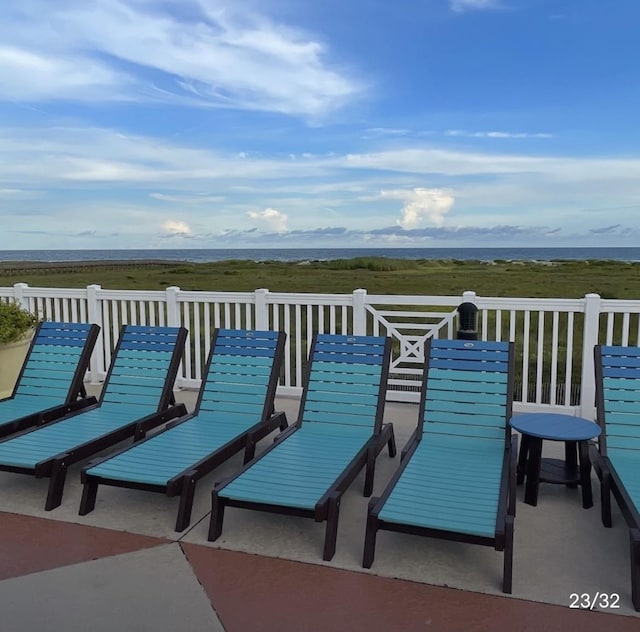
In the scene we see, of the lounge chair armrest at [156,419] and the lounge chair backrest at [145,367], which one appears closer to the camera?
the lounge chair armrest at [156,419]

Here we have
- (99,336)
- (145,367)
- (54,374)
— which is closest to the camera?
(145,367)

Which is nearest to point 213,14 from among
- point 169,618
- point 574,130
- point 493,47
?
point 493,47

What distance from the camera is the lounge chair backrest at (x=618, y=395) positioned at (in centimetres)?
394

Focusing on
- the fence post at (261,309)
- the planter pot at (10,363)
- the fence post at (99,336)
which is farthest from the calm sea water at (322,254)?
the planter pot at (10,363)

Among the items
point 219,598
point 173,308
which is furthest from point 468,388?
point 173,308

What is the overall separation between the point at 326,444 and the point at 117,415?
6.03 ft

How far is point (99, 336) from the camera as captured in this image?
6988mm

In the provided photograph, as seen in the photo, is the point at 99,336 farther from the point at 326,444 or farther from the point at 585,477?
the point at 585,477

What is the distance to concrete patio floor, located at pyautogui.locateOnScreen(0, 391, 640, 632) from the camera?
2541mm

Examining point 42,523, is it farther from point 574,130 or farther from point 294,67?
point 574,130

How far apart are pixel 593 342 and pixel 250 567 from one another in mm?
3876

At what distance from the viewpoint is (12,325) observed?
614 cm

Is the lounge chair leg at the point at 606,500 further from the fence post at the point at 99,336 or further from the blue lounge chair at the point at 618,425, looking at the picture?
the fence post at the point at 99,336

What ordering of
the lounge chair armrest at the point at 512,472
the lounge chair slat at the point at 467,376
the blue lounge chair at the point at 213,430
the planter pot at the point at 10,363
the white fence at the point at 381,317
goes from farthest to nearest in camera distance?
the planter pot at the point at 10,363
the white fence at the point at 381,317
the lounge chair slat at the point at 467,376
the blue lounge chair at the point at 213,430
the lounge chair armrest at the point at 512,472
